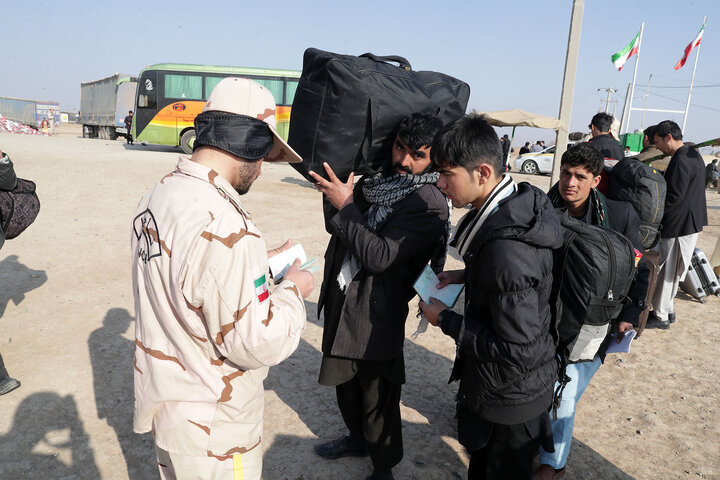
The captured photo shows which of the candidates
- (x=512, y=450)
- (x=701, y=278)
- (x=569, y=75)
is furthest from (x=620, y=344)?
(x=569, y=75)

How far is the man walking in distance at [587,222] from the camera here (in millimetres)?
2590

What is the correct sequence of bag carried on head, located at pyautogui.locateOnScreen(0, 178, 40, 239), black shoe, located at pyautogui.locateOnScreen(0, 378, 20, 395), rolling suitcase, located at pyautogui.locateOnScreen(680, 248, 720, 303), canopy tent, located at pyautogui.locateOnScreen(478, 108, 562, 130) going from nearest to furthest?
bag carried on head, located at pyautogui.locateOnScreen(0, 178, 40, 239), black shoe, located at pyautogui.locateOnScreen(0, 378, 20, 395), rolling suitcase, located at pyautogui.locateOnScreen(680, 248, 720, 303), canopy tent, located at pyautogui.locateOnScreen(478, 108, 562, 130)

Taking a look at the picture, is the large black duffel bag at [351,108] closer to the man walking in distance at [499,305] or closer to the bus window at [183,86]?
the man walking in distance at [499,305]

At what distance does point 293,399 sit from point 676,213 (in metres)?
4.53

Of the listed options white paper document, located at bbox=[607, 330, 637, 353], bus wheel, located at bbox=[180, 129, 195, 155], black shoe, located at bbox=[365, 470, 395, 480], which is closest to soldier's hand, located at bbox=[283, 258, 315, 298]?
black shoe, located at bbox=[365, 470, 395, 480]

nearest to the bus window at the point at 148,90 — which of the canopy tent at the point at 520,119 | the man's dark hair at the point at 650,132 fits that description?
the canopy tent at the point at 520,119

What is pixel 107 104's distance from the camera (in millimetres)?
26266

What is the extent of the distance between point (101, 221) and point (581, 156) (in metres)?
7.63

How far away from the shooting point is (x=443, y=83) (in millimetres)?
2422

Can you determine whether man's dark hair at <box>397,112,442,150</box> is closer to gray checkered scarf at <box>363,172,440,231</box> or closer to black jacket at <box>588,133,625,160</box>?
gray checkered scarf at <box>363,172,440,231</box>

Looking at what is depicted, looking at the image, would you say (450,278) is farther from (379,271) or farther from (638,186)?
(638,186)

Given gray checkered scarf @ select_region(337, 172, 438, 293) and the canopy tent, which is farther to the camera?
the canopy tent

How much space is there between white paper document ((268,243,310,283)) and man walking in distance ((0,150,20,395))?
7.91 ft

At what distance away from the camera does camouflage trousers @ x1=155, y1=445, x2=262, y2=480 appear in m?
1.55
